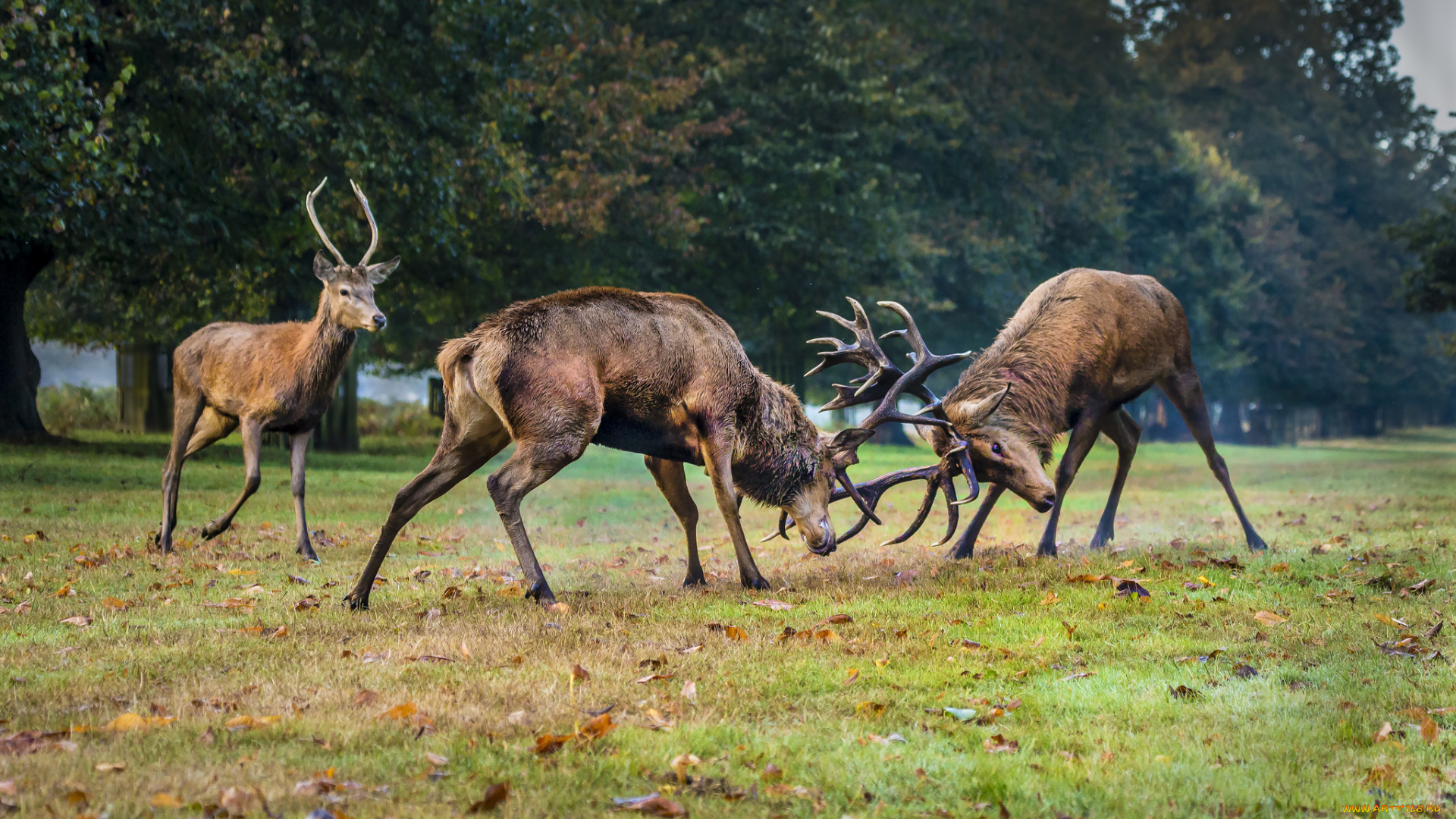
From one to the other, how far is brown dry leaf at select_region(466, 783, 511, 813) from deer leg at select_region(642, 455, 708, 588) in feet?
15.8

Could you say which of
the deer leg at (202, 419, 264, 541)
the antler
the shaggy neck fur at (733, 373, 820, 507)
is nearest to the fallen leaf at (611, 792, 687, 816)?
the shaggy neck fur at (733, 373, 820, 507)

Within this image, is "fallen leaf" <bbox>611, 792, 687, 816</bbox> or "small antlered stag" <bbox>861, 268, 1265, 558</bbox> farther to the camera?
"small antlered stag" <bbox>861, 268, 1265, 558</bbox>

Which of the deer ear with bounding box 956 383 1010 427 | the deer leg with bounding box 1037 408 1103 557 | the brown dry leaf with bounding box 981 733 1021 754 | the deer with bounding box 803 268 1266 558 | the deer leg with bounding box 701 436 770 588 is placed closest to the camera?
the brown dry leaf with bounding box 981 733 1021 754

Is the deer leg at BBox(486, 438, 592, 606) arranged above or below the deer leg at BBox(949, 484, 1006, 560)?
above

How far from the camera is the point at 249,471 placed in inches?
413

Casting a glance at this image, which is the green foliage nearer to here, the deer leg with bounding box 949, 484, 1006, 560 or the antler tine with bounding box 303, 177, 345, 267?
the antler tine with bounding box 303, 177, 345, 267

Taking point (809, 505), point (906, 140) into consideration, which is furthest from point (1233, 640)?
point (906, 140)

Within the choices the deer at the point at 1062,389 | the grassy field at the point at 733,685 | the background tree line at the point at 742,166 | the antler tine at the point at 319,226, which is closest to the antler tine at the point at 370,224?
the antler tine at the point at 319,226

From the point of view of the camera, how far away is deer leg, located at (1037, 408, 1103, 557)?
9.88m

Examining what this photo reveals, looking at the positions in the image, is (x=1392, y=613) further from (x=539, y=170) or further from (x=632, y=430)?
(x=539, y=170)

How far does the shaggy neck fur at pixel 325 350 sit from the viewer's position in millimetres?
10703

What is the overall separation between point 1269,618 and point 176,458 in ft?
30.2

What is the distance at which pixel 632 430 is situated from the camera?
7.95 metres

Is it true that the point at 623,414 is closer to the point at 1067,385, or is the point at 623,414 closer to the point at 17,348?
the point at 1067,385
